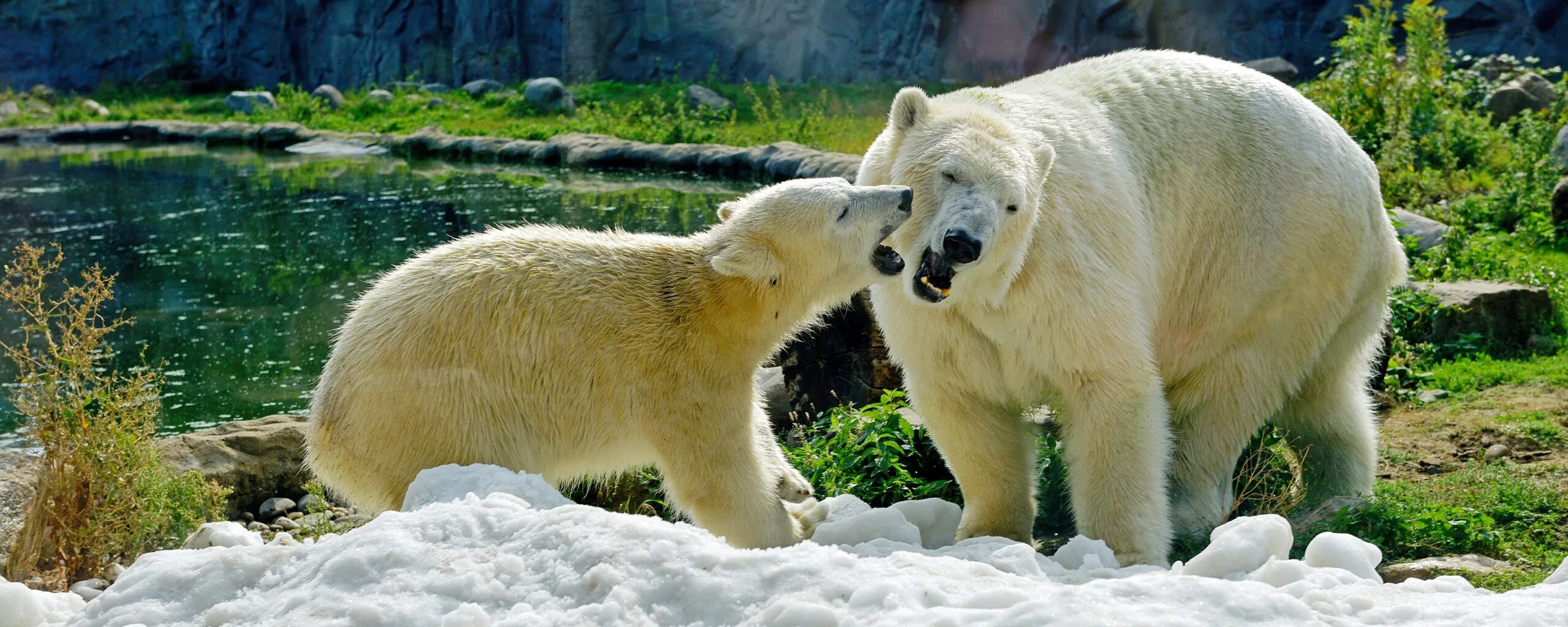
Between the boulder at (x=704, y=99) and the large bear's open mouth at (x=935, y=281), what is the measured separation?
18.7m

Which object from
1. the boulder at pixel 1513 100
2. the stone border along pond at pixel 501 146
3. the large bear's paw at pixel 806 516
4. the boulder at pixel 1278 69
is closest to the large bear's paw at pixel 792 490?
the large bear's paw at pixel 806 516

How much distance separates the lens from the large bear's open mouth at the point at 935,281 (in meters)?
3.41

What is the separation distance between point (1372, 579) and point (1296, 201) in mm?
1826

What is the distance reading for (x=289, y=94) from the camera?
28.2 metres

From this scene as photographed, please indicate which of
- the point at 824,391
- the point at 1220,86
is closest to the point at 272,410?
the point at 824,391

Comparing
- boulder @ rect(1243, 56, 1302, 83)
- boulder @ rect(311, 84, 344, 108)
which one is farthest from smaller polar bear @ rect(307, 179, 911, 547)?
boulder @ rect(311, 84, 344, 108)

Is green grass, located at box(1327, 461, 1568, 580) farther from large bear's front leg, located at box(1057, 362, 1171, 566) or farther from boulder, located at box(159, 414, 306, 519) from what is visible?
boulder, located at box(159, 414, 306, 519)

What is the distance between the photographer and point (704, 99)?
22859 millimetres

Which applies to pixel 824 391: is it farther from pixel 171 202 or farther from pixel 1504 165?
pixel 171 202

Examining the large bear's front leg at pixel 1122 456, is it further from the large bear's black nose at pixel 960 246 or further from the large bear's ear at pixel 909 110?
the large bear's ear at pixel 909 110

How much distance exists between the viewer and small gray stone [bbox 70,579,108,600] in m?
3.86

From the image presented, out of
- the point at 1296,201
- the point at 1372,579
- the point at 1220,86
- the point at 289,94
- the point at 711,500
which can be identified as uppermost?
the point at 1220,86

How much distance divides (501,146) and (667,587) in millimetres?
18939

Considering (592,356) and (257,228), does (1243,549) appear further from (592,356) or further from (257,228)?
(257,228)
